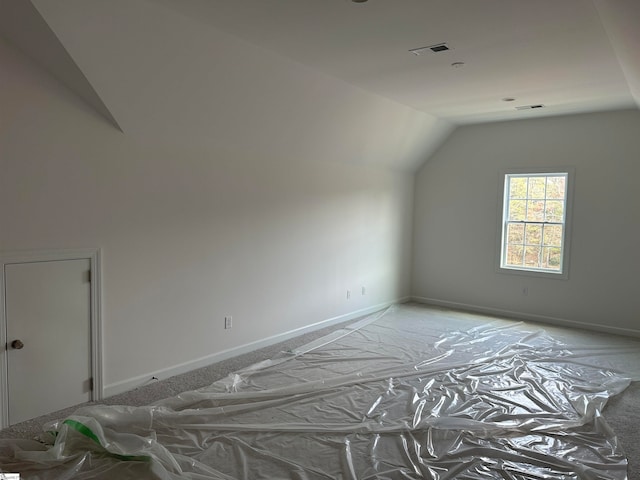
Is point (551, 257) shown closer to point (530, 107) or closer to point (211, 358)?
point (530, 107)

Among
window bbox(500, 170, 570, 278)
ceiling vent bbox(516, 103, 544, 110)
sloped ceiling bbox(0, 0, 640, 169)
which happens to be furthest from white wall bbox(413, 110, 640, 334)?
sloped ceiling bbox(0, 0, 640, 169)

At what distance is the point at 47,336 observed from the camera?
3.12 meters

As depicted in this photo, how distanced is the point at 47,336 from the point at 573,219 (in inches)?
236

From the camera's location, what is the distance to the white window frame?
5945 millimetres

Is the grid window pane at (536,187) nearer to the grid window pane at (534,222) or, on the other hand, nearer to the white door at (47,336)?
the grid window pane at (534,222)

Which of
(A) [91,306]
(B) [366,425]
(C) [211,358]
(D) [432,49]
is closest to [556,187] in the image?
(D) [432,49]

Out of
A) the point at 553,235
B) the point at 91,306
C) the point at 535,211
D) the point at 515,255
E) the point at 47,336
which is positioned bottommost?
the point at 47,336

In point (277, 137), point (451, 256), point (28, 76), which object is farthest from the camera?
point (451, 256)

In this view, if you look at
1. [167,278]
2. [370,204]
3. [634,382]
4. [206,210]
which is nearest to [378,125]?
[370,204]

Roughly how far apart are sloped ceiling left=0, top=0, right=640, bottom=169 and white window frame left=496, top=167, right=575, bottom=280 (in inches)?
62.5

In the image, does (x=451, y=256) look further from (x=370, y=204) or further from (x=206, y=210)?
(x=206, y=210)

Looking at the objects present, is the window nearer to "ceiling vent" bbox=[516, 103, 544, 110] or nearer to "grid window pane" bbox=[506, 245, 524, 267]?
"grid window pane" bbox=[506, 245, 524, 267]

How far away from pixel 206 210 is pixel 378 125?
8.30ft

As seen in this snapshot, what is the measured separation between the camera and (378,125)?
5543 mm
